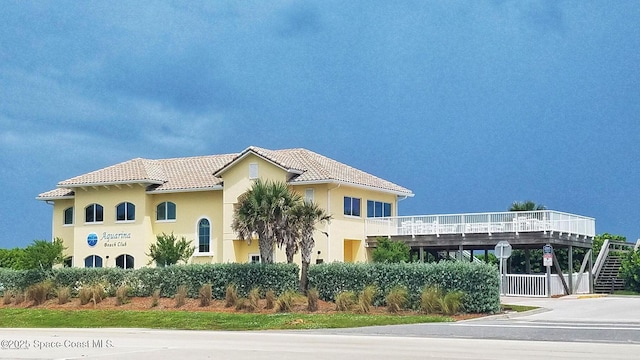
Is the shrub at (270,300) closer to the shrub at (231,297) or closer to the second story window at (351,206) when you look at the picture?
the shrub at (231,297)

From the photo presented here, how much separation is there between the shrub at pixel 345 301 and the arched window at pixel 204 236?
56.1ft

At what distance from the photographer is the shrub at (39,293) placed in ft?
134

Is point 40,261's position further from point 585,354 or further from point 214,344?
point 585,354

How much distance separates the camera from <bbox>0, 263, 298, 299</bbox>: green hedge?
122 ft

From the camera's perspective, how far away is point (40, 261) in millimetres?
44844

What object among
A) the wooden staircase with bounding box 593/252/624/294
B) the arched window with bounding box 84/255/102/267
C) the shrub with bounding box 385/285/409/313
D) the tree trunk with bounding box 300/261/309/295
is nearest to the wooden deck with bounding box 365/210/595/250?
the wooden staircase with bounding box 593/252/624/294

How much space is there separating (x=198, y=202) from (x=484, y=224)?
16.7 meters

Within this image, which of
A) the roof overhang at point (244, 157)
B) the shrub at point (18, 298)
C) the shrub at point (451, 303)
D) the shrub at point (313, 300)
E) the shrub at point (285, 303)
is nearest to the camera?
the shrub at point (451, 303)

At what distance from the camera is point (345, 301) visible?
33.8 m

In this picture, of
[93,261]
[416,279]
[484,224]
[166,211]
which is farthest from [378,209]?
[93,261]

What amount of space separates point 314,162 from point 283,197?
11.1 m

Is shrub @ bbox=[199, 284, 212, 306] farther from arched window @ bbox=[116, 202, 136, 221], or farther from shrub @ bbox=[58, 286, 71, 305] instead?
arched window @ bbox=[116, 202, 136, 221]

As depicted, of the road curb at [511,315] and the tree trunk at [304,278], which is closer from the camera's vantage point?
the road curb at [511,315]

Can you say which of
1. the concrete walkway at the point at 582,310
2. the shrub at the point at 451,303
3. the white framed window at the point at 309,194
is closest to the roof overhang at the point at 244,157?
the white framed window at the point at 309,194
